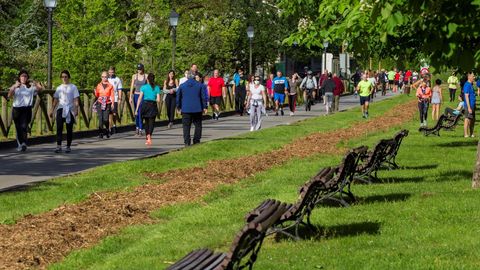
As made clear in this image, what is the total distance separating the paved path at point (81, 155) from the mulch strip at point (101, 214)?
2206mm

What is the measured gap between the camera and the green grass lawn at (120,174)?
1377 cm

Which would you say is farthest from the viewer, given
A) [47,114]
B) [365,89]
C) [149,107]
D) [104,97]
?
[365,89]

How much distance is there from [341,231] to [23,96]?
13.8m

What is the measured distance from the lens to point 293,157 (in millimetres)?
21922

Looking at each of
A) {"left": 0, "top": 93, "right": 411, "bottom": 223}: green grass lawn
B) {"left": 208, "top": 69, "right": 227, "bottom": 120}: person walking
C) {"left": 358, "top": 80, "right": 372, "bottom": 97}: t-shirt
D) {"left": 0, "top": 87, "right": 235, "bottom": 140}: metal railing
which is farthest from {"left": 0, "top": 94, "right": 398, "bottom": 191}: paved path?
{"left": 358, "top": 80, "right": 372, "bottom": 97}: t-shirt

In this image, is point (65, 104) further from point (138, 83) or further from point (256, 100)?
point (256, 100)

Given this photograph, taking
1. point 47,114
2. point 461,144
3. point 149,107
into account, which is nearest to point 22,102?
point 149,107

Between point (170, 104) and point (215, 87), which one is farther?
point (215, 87)

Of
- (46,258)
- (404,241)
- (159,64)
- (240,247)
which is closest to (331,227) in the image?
(404,241)

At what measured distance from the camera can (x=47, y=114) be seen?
1109 inches

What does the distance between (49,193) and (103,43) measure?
20729 mm

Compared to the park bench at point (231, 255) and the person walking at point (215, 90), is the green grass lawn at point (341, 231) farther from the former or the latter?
the person walking at point (215, 90)

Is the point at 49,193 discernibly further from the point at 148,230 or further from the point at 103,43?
the point at 103,43

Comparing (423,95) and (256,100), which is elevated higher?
(423,95)
